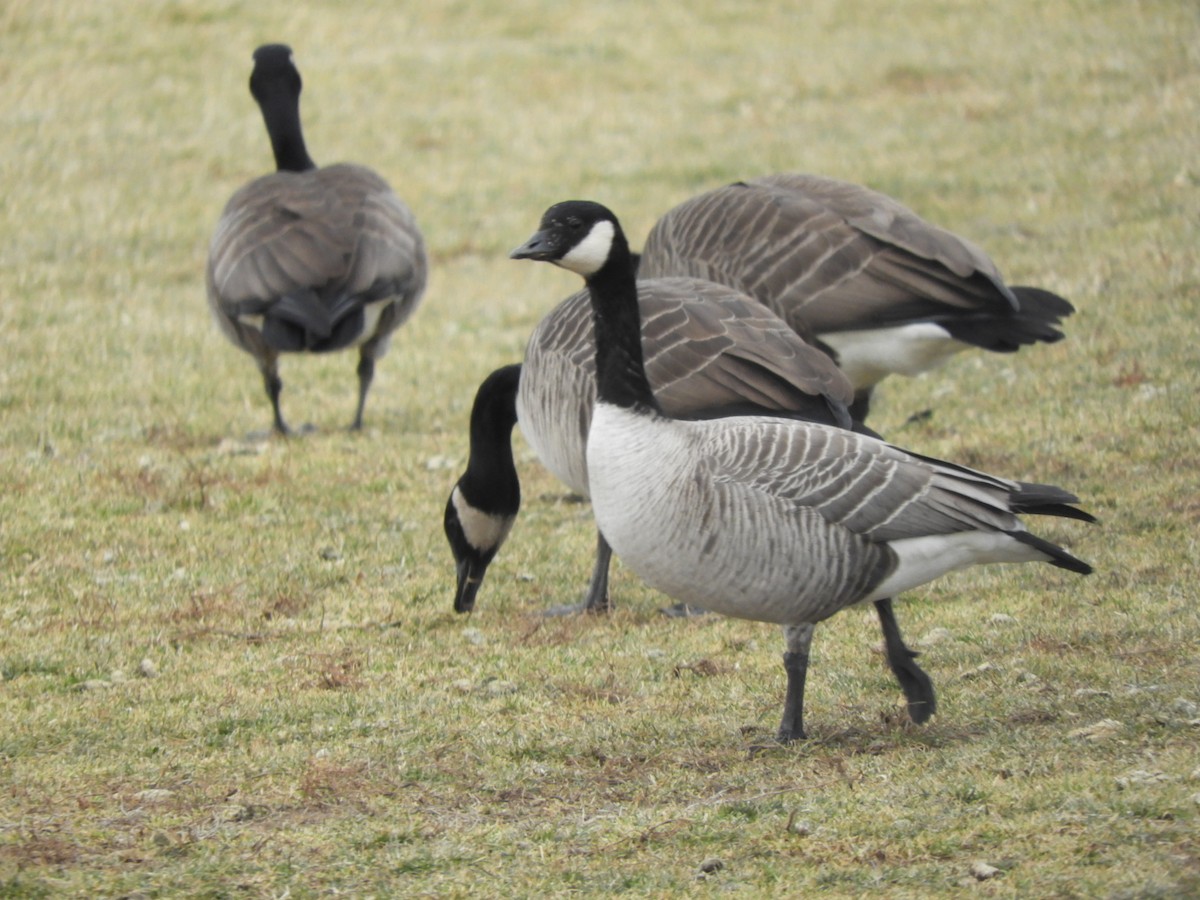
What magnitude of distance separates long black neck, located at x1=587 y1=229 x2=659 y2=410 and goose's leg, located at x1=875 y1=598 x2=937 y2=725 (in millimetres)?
1138

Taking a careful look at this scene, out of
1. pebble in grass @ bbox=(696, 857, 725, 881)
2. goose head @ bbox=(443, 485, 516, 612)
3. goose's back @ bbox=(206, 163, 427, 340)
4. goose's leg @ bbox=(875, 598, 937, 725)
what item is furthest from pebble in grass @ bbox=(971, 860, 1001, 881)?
goose's back @ bbox=(206, 163, 427, 340)

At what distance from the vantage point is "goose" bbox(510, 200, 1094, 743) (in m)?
4.97

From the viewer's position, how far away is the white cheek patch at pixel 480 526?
23.3 feet

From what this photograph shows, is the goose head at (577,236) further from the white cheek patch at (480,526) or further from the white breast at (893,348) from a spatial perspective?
the white breast at (893,348)

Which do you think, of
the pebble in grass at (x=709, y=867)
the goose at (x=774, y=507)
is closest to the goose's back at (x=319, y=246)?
the goose at (x=774, y=507)

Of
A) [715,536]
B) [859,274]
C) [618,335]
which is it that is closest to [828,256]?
[859,274]

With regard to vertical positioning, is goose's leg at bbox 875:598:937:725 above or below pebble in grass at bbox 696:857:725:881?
above

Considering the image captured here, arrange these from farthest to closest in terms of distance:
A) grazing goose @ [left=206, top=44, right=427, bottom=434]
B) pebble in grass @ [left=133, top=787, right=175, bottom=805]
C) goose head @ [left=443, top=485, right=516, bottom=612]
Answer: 1. grazing goose @ [left=206, top=44, right=427, bottom=434]
2. goose head @ [left=443, top=485, right=516, bottom=612]
3. pebble in grass @ [left=133, top=787, right=175, bottom=805]

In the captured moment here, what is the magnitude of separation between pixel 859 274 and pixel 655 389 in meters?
2.03

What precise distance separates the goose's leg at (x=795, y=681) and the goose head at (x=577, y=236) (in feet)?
4.70

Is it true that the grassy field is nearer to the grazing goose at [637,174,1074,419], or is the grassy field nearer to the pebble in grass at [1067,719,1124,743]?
the pebble in grass at [1067,719,1124,743]

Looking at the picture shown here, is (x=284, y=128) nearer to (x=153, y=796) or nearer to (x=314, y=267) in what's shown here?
(x=314, y=267)

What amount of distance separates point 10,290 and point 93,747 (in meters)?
8.59

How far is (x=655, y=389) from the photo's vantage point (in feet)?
20.7
